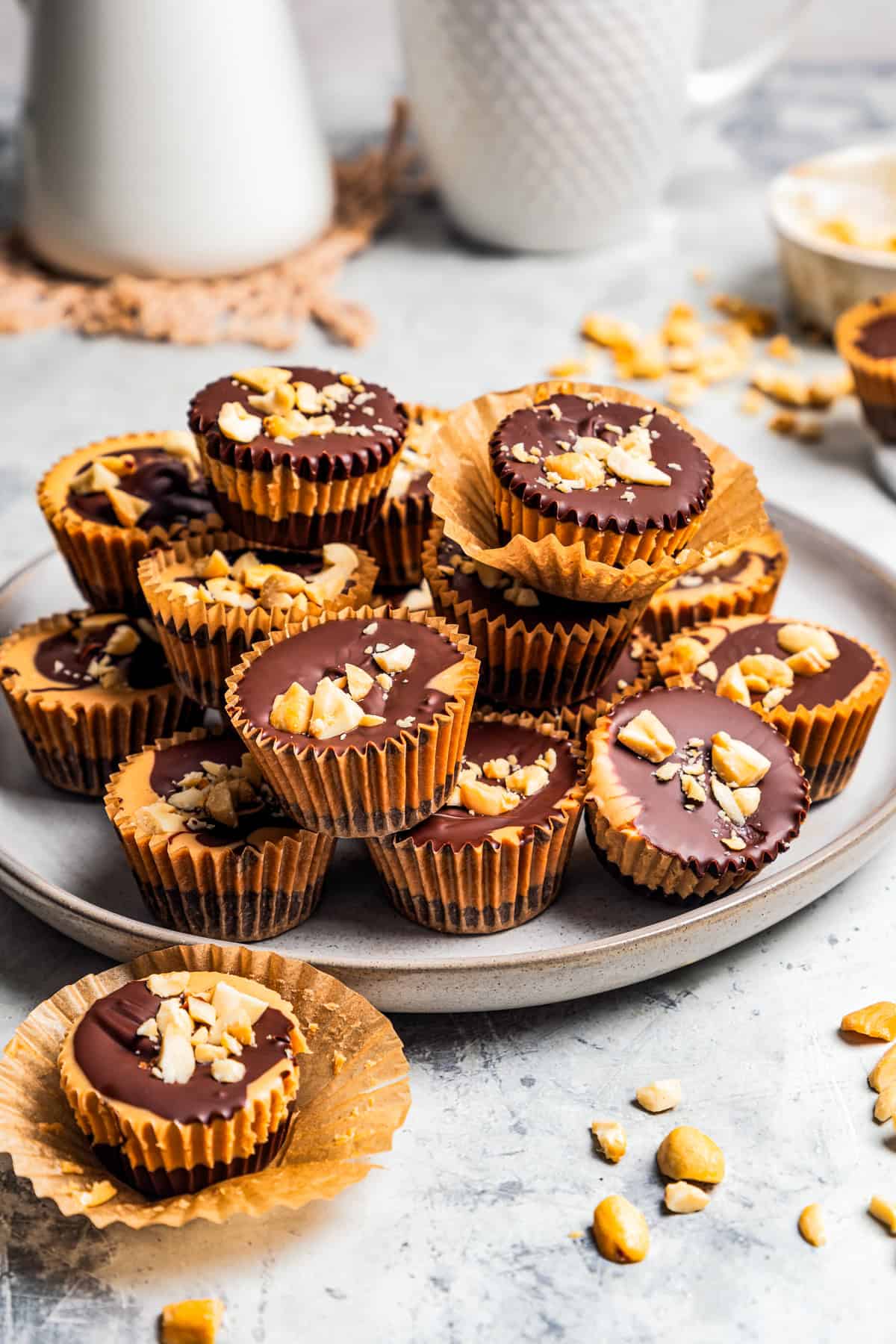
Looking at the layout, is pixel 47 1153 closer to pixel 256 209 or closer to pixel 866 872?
pixel 866 872

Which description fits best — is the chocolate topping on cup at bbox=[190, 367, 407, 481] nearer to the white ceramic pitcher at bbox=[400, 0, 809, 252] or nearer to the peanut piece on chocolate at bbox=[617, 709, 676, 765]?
the peanut piece on chocolate at bbox=[617, 709, 676, 765]

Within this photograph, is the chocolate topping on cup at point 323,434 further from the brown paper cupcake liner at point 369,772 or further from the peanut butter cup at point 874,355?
the peanut butter cup at point 874,355

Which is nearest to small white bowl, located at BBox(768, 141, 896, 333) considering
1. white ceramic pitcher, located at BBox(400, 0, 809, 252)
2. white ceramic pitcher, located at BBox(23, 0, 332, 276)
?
white ceramic pitcher, located at BBox(400, 0, 809, 252)

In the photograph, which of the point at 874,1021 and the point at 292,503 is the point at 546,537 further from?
the point at 874,1021

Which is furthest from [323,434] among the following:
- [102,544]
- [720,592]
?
[720,592]

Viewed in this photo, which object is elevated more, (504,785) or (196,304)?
(504,785)

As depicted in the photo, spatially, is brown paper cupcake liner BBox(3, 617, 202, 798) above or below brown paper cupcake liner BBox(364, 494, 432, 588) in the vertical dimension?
below
